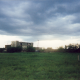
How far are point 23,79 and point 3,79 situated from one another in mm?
1282

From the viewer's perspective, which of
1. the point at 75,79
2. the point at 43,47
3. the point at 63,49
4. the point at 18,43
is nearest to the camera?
the point at 75,79

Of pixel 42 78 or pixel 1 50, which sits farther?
pixel 1 50

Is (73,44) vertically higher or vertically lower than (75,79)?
higher

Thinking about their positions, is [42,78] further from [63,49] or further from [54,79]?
[63,49]

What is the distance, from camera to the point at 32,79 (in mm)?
6953

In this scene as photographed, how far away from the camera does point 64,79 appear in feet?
23.0

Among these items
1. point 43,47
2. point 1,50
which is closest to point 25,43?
point 43,47

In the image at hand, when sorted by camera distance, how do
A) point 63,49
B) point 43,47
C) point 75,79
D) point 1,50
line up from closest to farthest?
point 75,79 → point 63,49 → point 1,50 → point 43,47

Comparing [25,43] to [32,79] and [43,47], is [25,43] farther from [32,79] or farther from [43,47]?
[32,79]

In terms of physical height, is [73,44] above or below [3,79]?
above

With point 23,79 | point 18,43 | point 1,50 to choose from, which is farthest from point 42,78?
point 18,43

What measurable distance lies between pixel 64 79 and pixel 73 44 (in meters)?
53.2

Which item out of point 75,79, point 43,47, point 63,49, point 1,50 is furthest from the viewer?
point 43,47

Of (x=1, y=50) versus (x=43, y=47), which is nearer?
(x=1, y=50)
